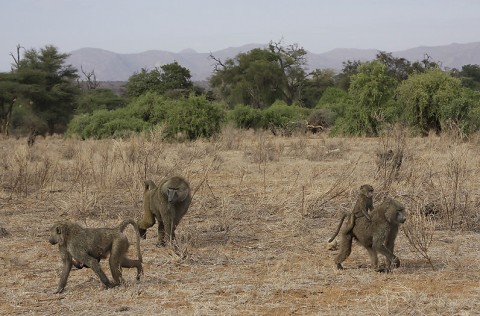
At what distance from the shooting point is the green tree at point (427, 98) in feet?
80.7

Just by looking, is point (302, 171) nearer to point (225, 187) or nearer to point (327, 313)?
point (225, 187)

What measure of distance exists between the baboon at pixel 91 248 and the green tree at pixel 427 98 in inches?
800

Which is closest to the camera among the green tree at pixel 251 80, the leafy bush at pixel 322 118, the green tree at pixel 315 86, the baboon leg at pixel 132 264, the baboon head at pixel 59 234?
the baboon head at pixel 59 234

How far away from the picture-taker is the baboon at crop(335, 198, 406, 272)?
243 inches

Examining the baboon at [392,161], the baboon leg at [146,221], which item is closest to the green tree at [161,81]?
the baboon at [392,161]

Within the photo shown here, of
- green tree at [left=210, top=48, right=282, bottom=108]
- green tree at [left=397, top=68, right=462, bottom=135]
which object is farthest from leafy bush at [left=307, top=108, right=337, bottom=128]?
green tree at [left=210, top=48, right=282, bottom=108]

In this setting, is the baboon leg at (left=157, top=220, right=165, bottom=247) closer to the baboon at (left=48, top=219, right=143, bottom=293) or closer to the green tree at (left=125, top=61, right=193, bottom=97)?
the baboon at (left=48, top=219, right=143, bottom=293)

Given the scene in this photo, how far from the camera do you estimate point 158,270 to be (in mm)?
6508

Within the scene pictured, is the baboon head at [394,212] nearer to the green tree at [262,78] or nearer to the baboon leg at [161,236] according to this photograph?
the baboon leg at [161,236]

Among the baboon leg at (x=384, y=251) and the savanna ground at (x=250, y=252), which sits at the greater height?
the baboon leg at (x=384, y=251)

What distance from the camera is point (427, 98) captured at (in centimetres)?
2480

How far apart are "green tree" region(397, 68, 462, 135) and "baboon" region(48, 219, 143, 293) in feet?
66.6

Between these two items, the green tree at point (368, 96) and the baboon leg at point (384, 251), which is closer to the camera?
the baboon leg at point (384, 251)

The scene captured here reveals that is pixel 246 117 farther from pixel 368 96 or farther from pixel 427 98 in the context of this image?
pixel 427 98
